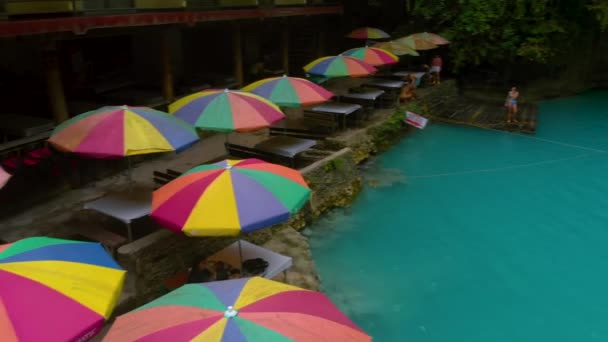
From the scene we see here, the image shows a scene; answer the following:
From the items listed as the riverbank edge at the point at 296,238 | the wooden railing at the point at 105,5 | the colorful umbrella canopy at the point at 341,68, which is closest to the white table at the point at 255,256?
the riverbank edge at the point at 296,238

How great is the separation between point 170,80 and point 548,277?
1047 cm

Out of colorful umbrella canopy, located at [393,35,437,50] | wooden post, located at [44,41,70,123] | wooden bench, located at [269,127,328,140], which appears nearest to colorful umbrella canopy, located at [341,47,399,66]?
colorful umbrella canopy, located at [393,35,437,50]

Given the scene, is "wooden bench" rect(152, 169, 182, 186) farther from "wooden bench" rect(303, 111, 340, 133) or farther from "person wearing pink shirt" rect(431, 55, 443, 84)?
"person wearing pink shirt" rect(431, 55, 443, 84)

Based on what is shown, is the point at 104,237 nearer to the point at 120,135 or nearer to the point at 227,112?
the point at 120,135

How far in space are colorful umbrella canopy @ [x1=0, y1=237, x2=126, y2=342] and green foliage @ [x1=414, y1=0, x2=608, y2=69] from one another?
18553 mm

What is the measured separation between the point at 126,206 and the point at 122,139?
1.10 meters

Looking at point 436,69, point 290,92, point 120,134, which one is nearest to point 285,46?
point 436,69

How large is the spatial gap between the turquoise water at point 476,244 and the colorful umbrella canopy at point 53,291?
4.79 metres

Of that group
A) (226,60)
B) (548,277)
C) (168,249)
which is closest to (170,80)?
(226,60)

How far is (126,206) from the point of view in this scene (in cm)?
767

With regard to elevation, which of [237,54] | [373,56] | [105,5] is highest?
[105,5]

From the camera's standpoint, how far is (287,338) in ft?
11.4

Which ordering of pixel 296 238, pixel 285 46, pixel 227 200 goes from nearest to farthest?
pixel 227 200
pixel 296 238
pixel 285 46

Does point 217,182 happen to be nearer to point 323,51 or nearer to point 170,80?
point 170,80
